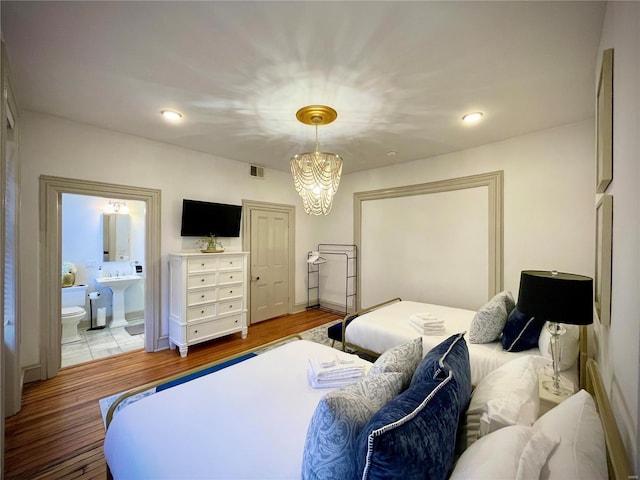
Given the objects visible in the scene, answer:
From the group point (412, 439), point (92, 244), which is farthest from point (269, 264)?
point (412, 439)

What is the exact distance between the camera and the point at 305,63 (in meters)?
1.92

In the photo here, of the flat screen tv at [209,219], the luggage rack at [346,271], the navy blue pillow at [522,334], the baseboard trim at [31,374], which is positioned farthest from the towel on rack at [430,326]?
the baseboard trim at [31,374]

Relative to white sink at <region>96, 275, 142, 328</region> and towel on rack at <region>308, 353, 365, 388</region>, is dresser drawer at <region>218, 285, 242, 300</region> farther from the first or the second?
towel on rack at <region>308, 353, 365, 388</region>

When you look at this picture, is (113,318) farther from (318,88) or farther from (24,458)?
(318,88)

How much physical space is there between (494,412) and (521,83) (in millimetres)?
2413

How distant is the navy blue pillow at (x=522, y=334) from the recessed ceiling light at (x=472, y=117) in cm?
187

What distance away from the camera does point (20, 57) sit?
73.4 inches

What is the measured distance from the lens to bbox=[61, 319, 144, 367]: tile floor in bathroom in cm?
330

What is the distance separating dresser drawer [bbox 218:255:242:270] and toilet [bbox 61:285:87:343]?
208 cm

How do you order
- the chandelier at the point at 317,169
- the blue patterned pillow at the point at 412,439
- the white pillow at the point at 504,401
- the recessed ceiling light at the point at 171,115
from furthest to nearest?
the recessed ceiling light at the point at 171,115
the chandelier at the point at 317,169
the white pillow at the point at 504,401
the blue patterned pillow at the point at 412,439

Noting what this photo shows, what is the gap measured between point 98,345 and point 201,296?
Result: 158cm

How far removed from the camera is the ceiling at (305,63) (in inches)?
59.7

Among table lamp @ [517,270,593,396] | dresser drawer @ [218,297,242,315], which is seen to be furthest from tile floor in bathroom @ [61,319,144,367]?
table lamp @ [517,270,593,396]

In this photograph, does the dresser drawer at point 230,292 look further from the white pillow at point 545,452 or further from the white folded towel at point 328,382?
the white pillow at point 545,452
